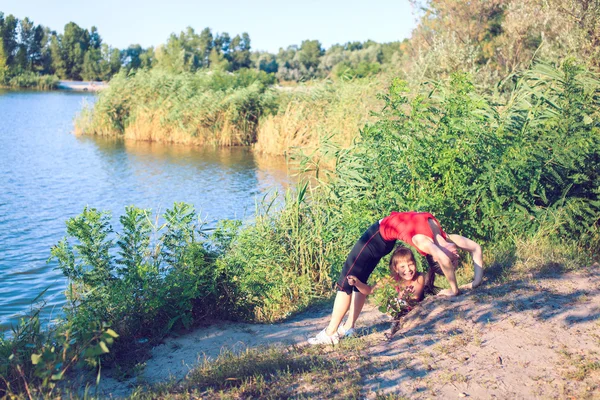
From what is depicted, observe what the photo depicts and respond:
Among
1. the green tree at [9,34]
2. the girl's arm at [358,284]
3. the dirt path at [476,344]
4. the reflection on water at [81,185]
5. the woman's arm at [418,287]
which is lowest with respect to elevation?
the reflection on water at [81,185]

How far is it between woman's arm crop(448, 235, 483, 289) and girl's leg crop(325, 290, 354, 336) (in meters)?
1.18

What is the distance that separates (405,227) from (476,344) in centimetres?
114

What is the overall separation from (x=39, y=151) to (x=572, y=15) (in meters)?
16.7

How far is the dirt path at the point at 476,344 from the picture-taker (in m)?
4.34

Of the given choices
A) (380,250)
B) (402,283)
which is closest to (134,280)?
(380,250)

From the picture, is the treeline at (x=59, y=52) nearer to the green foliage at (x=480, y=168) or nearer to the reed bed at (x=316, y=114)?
the reed bed at (x=316, y=114)

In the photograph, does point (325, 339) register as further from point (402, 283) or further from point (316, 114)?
point (316, 114)

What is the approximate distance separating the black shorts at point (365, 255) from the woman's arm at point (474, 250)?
709mm

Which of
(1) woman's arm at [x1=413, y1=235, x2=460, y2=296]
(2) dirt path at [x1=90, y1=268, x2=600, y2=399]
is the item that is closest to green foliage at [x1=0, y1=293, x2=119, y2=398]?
(2) dirt path at [x1=90, y1=268, x2=600, y2=399]

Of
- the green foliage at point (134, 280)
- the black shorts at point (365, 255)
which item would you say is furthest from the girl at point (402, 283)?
the green foliage at point (134, 280)

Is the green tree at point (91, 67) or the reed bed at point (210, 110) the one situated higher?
the green tree at point (91, 67)

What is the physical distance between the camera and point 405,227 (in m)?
5.41

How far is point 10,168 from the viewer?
17.1 metres

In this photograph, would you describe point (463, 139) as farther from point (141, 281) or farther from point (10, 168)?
point (10, 168)
